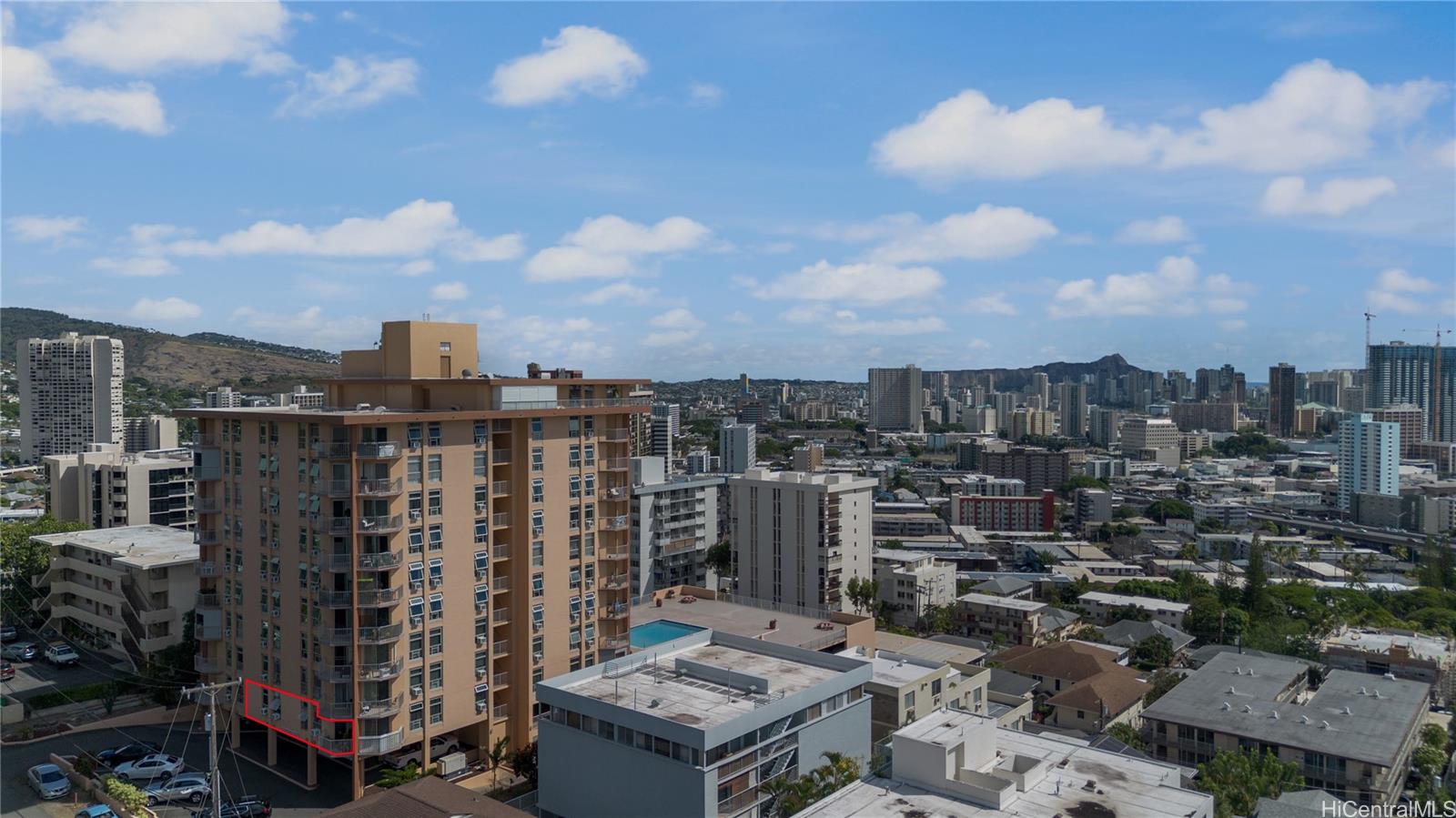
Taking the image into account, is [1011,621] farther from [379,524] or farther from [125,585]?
[125,585]

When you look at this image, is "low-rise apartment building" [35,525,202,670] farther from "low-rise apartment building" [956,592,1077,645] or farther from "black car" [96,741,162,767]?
"low-rise apartment building" [956,592,1077,645]

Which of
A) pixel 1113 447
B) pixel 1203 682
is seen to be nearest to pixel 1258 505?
pixel 1113 447

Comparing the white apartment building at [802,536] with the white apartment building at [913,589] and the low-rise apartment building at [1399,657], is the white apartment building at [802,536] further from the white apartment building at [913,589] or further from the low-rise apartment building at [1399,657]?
the low-rise apartment building at [1399,657]

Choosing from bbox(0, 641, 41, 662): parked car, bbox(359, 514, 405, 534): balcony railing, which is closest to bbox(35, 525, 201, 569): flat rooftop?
bbox(0, 641, 41, 662): parked car

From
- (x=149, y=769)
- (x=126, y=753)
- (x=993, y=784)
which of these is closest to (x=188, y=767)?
(x=149, y=769)

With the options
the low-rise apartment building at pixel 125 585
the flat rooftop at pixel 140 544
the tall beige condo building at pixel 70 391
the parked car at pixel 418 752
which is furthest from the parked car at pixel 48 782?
the tall beige condo building at pixel 70 391

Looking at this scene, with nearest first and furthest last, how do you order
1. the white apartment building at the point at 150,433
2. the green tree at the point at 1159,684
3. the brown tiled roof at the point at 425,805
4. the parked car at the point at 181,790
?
1. the brown tiled roof at the point at 425,805
2. the parked car at the point at 181,790
3. the green tree at the point at 1159,684
4. the white apartment building at the point at 150,433
